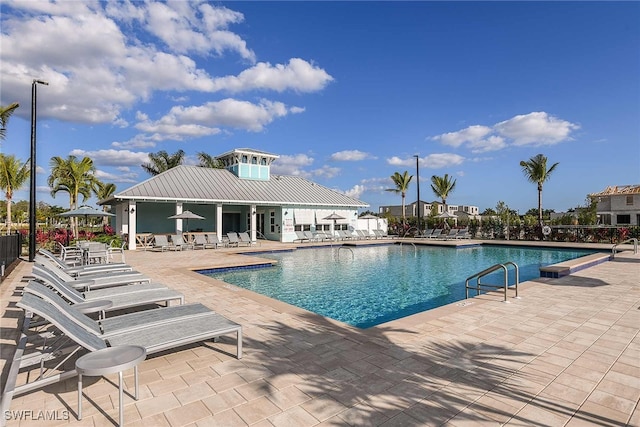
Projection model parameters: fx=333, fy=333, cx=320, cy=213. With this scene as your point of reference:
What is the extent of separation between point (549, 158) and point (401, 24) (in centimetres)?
1698

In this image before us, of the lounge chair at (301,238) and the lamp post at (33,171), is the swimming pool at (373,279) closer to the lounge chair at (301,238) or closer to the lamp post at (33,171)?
the lounge chair at (301,238)

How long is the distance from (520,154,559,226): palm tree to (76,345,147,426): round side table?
28097 mm

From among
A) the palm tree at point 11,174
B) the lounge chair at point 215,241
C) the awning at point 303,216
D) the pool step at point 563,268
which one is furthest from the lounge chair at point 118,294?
the palm tree at point 11,174

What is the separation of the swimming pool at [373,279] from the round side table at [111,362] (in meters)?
4.68

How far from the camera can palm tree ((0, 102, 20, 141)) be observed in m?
13.2

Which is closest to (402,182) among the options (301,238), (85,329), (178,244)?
(301,238)

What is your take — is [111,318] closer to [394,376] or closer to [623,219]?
[394,376]

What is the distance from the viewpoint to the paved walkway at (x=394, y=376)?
2.69 meters

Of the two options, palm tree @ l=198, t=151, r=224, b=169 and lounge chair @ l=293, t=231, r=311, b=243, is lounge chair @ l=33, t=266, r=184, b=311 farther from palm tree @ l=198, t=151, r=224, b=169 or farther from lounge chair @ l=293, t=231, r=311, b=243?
palm tree @ l=198, t=151, r=224, b=169

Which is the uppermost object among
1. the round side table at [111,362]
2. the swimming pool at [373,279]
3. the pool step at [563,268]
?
the round side table at [111,362]

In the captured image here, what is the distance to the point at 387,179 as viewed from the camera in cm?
3594

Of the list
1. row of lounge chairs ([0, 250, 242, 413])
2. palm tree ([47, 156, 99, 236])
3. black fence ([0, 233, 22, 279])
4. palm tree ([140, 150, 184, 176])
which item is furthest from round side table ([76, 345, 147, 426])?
palm tree ([140, 150, 184, 176])

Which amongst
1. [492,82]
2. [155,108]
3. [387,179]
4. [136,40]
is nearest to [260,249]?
[136,40]

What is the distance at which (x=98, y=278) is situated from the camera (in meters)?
6.67
